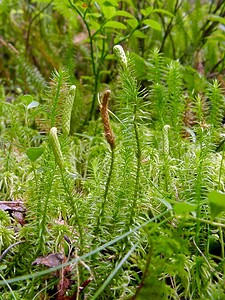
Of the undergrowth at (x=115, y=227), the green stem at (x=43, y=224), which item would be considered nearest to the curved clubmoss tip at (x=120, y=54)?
the undergrowth at (x=115, y=227)

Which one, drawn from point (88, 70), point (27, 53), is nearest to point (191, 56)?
point (88, 70)

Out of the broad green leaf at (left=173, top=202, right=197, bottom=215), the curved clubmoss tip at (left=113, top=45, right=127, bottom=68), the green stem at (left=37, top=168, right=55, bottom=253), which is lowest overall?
the green stem at (left=37, top=168, right=55, bottom=253)

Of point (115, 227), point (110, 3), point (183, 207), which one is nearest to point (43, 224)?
point (115, 227)

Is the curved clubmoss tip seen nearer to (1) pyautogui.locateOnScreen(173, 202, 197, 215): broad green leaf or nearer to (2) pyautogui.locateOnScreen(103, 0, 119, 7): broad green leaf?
(1) pyautogui.locateOnScreen(173, 202, 197, 215): broad green leaf

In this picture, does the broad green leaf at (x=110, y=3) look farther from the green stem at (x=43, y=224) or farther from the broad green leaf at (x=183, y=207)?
the broad green leaf at (x=183, y=207)

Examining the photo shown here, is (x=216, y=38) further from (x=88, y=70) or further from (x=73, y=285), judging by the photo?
(x=73, y=285)

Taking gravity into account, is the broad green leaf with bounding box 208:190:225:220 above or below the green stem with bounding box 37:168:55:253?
above

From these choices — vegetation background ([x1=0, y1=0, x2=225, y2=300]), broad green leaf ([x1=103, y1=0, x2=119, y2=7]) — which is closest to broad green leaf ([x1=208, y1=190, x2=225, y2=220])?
vegetation background ([x1=0, y1=0, x2=225, y2=300])

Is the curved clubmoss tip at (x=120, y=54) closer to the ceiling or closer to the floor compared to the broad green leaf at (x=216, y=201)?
closer to the ceiling
